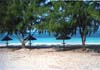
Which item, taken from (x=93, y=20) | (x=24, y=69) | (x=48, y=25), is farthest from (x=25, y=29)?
(x=24, y=69)

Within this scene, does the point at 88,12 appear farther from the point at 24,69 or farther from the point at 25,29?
the point at 24,69

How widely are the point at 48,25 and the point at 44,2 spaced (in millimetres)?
3388

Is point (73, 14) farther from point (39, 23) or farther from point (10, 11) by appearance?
point (10, 11)

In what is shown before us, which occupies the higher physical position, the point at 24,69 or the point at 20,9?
the point at 20,9

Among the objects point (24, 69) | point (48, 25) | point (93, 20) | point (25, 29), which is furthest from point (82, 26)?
point (24, 69)

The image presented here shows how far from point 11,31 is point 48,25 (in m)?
5.66

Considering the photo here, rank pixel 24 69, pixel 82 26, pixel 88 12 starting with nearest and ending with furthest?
pixel 24 69 < pixel 88 12 < pixel 82 26

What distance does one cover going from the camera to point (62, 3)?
89.3 feet

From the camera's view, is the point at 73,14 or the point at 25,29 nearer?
the point at 73,14

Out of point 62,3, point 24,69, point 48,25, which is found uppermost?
point 62,3

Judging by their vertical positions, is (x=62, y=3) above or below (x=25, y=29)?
above

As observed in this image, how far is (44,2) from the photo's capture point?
30.2 meters

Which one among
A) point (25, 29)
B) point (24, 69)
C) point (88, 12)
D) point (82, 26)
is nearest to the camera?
point (24, 69)

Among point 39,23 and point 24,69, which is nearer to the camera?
point 24,69
